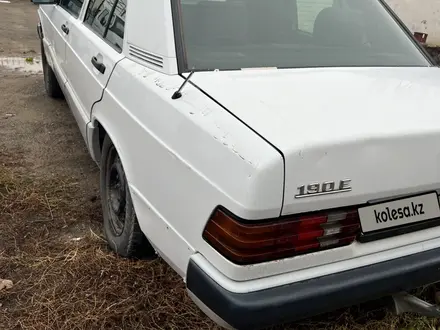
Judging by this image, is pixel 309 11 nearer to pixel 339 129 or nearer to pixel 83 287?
pixel 339 129

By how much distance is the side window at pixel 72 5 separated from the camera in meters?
3.84

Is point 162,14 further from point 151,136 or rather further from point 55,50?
point 55,50

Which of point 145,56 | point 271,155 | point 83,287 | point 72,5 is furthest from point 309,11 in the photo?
point 72,5

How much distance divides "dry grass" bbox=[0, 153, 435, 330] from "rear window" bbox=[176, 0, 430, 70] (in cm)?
116

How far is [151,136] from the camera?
2.21m

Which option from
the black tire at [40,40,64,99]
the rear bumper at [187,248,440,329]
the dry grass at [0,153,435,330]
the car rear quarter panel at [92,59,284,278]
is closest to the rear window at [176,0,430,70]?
the car rear quarter panel at [92,59,284,278]

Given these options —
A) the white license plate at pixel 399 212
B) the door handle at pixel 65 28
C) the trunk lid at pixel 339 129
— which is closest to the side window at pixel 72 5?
the door handle at pixel 65 28

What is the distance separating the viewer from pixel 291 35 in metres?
2.63

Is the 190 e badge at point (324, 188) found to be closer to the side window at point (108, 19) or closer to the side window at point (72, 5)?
the side window at point (108, 19)

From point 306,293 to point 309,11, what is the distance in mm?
1738

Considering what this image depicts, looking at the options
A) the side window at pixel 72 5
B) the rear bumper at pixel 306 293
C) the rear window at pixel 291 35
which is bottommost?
the rear bumper at pixel 306 293

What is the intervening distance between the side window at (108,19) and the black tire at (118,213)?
57 centimetres

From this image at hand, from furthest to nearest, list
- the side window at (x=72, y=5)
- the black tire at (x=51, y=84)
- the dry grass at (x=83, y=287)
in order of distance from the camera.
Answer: the black tire at (x=51, y=84), the side window at (x=72, y=5), the dry grass at (x=83, y=287)

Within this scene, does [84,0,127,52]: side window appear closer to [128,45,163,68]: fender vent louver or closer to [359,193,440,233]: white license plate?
[128,45,163,68]: fender vent louver
